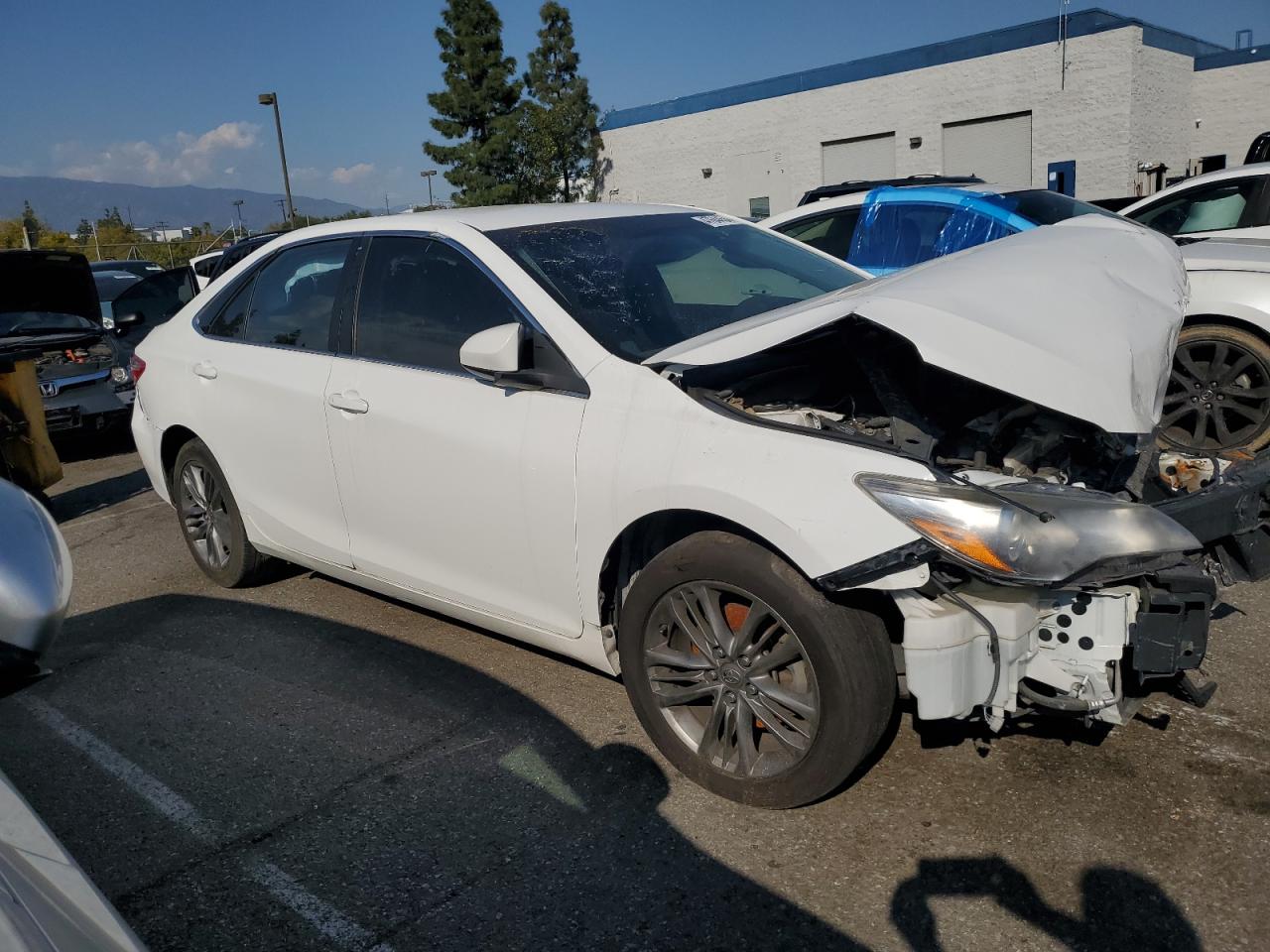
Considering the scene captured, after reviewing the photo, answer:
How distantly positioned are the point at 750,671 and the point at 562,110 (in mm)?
36581

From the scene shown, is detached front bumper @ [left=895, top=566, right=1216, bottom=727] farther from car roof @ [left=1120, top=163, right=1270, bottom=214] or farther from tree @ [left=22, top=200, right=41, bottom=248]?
tree @ [left=22, top=200, right=41, bottom=248]

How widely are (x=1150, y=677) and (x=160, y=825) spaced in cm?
287

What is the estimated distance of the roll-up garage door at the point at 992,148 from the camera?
26406 mm

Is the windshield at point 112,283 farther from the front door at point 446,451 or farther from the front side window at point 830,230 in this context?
the front door at point 446,451

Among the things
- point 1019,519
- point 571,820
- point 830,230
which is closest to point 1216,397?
point 830,230

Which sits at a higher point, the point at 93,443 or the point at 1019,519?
the point at 1019,519

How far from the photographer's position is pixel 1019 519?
2.54 metres

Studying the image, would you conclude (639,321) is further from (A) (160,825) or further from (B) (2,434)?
(B) (2,434)

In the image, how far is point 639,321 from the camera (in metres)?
3.56

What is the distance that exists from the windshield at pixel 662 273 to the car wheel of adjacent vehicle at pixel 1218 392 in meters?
2.64

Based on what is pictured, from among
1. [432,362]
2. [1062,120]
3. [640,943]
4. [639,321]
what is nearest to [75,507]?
[432,362]

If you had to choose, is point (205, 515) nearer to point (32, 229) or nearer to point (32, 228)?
point (32, 229)

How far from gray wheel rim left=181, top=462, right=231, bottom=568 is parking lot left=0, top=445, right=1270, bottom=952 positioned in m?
0.94

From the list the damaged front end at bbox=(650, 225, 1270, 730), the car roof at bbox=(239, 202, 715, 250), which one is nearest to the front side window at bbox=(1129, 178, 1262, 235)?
the car roof at bbox=(239, 202, 715, 250)
